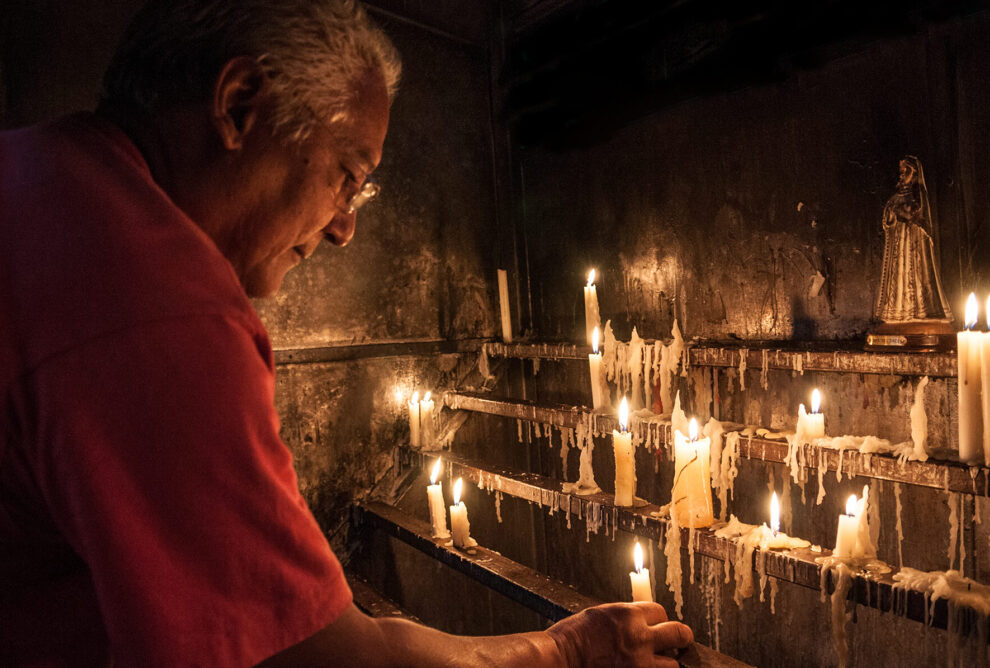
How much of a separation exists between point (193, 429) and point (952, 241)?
2787mm

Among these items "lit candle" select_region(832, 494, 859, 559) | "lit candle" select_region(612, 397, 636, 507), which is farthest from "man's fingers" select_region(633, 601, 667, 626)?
"lit candle" select_region(612, 397, 636, 507)

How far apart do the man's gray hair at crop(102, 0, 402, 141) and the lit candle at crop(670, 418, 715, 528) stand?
1708mm

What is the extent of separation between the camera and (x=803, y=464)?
7.15ft

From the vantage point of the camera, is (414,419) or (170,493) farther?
(414,419)

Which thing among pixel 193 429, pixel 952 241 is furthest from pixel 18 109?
pixel 952 241

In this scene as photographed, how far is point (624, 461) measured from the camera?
2.50 meters

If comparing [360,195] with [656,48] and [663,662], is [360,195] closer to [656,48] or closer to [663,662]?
[663,662]

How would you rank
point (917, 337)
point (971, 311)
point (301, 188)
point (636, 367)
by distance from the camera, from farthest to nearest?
point (636, 367) → point (917, 337) → point (971, 311) → point (301, 188)

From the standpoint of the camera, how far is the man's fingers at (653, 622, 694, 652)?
1.61 m

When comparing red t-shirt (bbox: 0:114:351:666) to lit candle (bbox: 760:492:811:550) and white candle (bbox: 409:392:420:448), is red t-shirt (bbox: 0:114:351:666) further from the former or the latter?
white candle (bbox: 409:392:420:448)

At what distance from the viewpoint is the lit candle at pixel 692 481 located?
220 centimetres

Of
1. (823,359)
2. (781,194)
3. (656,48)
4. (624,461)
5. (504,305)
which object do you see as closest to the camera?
(823,359)

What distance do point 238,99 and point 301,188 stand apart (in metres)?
0.20

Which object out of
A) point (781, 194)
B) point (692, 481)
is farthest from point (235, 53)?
point (781, 194)
